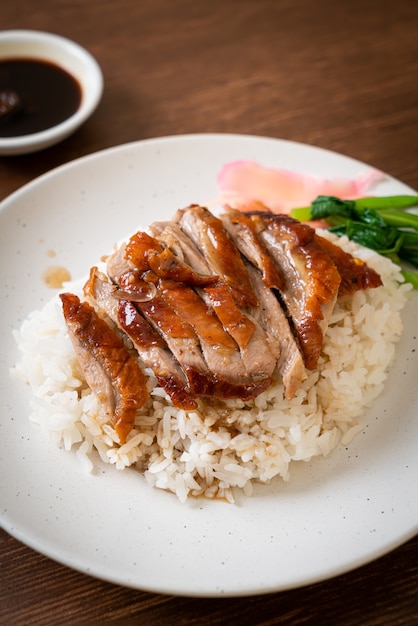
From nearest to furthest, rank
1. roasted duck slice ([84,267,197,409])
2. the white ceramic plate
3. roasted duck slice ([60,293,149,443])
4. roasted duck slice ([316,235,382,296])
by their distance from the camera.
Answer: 1. the white ceramic plate
2. roasted duck slice ([84,267,197,409])
3. roasted duck slice ([60,293,149,443])
4. roasted duck slice ([316,235,382,296])

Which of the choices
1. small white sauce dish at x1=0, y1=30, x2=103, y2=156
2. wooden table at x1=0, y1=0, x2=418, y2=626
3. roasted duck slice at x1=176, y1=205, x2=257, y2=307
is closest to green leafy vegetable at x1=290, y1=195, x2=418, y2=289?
wooden table at x1=0, y1=0, x2=418, y2=626

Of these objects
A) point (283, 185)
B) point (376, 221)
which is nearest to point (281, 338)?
point (376, 221)

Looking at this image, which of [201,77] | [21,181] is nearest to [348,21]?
Result: [201,77]

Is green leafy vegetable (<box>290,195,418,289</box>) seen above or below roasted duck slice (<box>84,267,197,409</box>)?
below

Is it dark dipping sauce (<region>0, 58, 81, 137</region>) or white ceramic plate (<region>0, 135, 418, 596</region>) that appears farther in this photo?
dark dipping sauce (<region>0, 58, 81, 137</region>)

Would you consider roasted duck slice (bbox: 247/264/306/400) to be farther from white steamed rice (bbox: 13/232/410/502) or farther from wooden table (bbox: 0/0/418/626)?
wooden table (bbox: 0/0/418/626)

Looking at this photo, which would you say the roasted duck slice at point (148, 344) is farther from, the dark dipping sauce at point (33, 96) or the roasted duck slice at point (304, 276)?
the dark dipping sauce at point (33, 96)

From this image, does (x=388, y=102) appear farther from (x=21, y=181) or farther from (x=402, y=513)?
(x=402, y=513)
